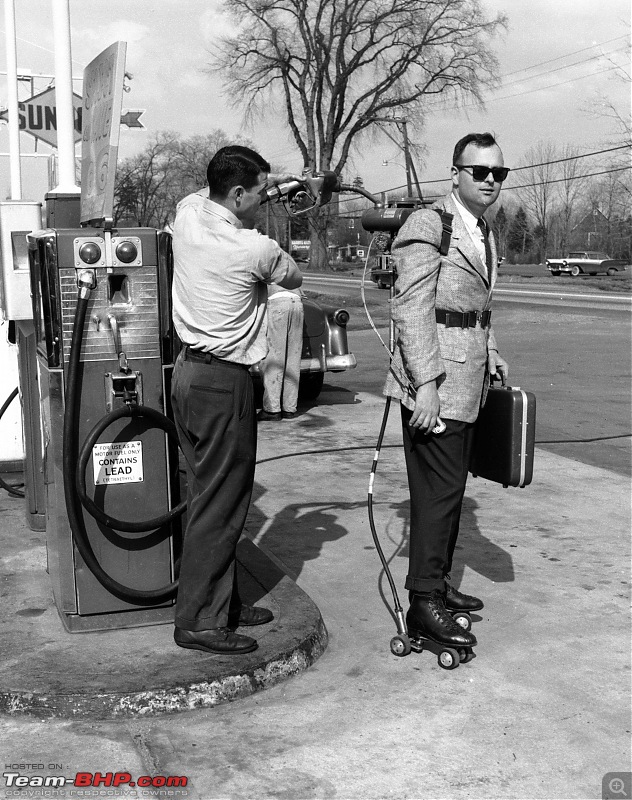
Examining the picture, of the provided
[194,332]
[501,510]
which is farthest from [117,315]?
[501,510]

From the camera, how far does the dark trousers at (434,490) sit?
13.0 feet

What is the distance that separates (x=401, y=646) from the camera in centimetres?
400

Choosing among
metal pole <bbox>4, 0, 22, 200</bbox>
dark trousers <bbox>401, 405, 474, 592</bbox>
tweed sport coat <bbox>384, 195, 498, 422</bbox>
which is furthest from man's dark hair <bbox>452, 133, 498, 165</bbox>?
metal pole <bbox>4, 0, 22, 200</bbox>

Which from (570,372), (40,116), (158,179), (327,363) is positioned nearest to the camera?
(327,363)

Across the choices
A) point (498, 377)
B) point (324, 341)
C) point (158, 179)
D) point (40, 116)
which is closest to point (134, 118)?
point (40, 116)

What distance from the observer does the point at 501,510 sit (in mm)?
6281

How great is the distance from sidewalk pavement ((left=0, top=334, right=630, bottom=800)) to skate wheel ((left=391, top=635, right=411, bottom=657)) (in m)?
0.03

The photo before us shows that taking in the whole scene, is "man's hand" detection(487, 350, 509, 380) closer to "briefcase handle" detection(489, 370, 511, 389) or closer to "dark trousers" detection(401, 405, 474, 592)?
"briefcase handle" detection(489, 370, 511, 389)

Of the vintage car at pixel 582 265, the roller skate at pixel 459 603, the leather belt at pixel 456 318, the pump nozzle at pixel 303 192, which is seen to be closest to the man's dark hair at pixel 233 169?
the pump nozzle at pixel 303 192

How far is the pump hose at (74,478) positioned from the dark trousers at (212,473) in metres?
0.23

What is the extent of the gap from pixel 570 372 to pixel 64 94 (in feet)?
31.8

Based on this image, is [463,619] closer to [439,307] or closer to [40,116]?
[439,307]

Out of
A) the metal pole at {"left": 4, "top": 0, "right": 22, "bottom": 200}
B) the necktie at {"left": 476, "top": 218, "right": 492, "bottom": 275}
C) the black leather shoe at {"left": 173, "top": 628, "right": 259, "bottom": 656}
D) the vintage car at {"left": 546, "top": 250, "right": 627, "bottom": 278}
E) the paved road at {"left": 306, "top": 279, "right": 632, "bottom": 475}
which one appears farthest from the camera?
the vintage car at {"left": 546, "top": 250, "right": 627, "bottom": 278}

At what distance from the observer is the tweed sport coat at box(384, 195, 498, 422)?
386 centimetres
